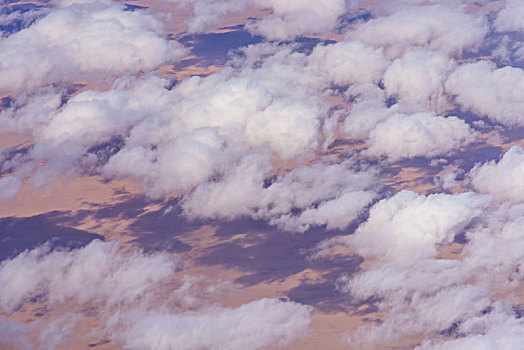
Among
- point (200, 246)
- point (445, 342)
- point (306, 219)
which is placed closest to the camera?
point (445, 342)

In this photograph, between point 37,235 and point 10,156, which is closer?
point 37,235

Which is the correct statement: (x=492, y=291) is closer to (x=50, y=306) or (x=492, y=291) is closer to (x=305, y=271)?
(x=305, y=271)

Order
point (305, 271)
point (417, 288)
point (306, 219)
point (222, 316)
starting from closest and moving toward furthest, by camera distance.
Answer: point (222, 316)
point (417, 288)
point (305, 271)
point (306, 219)

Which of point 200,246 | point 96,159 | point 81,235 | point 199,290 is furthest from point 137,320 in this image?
point 96,159

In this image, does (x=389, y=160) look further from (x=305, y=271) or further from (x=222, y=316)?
(x=222, y=316)

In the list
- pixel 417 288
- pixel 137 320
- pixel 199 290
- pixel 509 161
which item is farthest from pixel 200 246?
pixel 509 161

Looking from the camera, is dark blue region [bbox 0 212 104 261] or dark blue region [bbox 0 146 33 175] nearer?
dark blue region [bbox 0 212 104 261]

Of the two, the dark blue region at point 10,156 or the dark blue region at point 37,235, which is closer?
the dark blue region at point 37,235

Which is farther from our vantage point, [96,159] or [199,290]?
[96,159]
